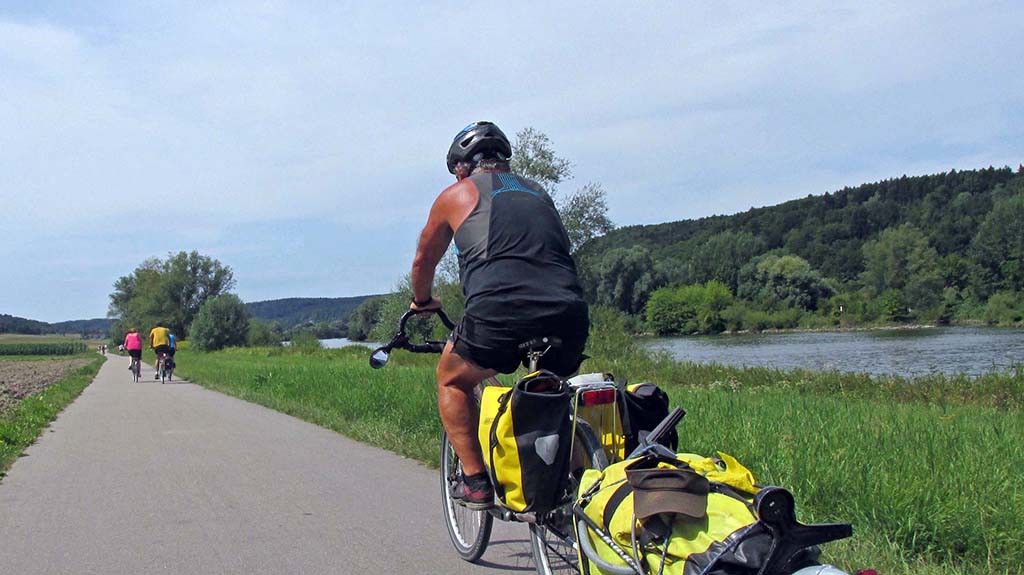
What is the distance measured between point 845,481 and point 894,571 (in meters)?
0.90

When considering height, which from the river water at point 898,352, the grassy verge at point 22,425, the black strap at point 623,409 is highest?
the black strap at point 623,409

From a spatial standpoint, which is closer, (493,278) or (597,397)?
(597,397)

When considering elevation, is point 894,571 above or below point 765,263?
below

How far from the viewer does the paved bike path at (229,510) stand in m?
4.43

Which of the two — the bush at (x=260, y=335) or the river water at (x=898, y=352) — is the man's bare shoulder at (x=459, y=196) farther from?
the bush at (x=260, y=335)

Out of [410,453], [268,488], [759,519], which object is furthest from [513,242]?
[410,453]

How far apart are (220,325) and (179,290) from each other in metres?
46.6

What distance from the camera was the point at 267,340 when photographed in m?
75.4

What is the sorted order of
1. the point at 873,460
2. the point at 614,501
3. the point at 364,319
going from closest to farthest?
the point at 614,501, the point at 873,460, the point at 364,319

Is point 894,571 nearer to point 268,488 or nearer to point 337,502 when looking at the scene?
point 337,502

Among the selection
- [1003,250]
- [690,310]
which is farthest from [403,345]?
[690,310]

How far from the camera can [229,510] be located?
5664 mm

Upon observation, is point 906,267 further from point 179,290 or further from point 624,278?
point 179,290

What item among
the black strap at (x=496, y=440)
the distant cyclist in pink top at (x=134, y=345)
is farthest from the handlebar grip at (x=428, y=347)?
the distant cyclist in pink top at (x=134, y=345)
